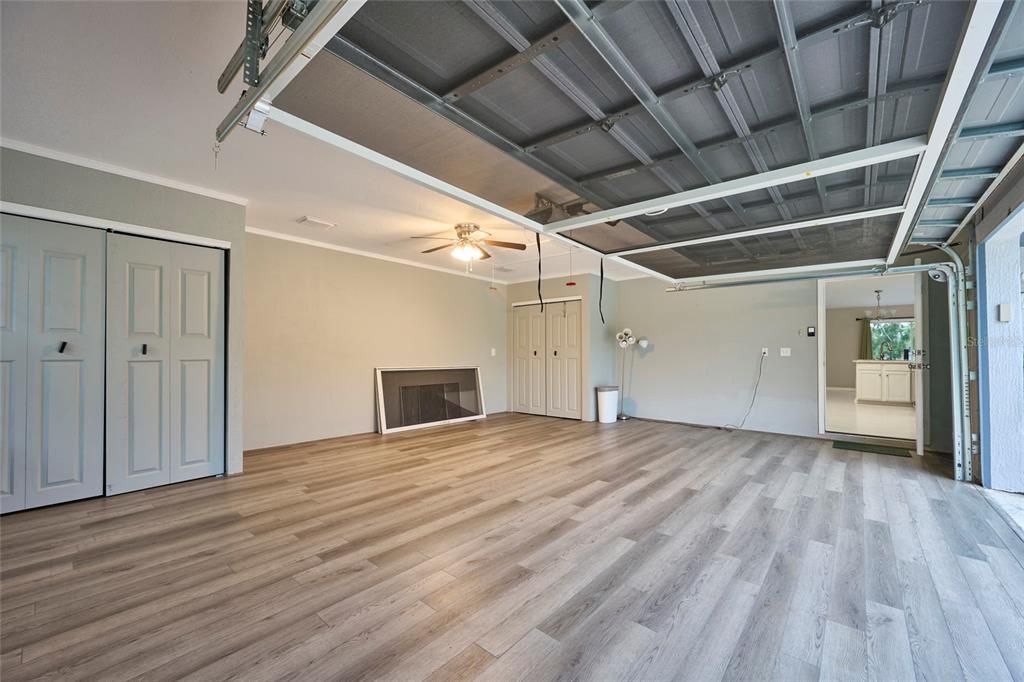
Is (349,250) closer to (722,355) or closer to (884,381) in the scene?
(722,355)

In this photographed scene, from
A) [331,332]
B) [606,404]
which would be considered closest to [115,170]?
[331,332]

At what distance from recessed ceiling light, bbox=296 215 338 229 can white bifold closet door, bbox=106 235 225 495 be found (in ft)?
2.80

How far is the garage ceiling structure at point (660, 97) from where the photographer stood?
4.17 ft

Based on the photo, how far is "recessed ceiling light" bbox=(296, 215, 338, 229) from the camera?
418 cm

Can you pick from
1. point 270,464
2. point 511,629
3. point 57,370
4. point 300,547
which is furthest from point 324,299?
point 511,629

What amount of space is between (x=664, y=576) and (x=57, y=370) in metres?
4.27

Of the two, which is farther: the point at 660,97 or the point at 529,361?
the point at 529,361

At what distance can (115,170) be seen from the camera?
3121 mm

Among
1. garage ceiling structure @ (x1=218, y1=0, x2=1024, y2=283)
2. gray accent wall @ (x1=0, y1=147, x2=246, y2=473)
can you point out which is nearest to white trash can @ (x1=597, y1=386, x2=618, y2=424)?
garage ceiling structure @ (x1=218, y1=0, x2=1024, y2=283)

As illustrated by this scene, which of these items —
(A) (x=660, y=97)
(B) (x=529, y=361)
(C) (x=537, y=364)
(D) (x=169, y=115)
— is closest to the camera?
(A) (x=660, y=97)

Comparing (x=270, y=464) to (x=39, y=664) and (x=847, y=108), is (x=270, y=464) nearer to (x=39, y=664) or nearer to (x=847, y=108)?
(x=39, y=664)

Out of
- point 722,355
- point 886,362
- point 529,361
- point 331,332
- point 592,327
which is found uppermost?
point 592,327

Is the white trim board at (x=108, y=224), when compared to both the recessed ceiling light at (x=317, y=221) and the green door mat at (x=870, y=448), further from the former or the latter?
the green door mat at (x=870, y=448)

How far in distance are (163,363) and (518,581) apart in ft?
11.1
